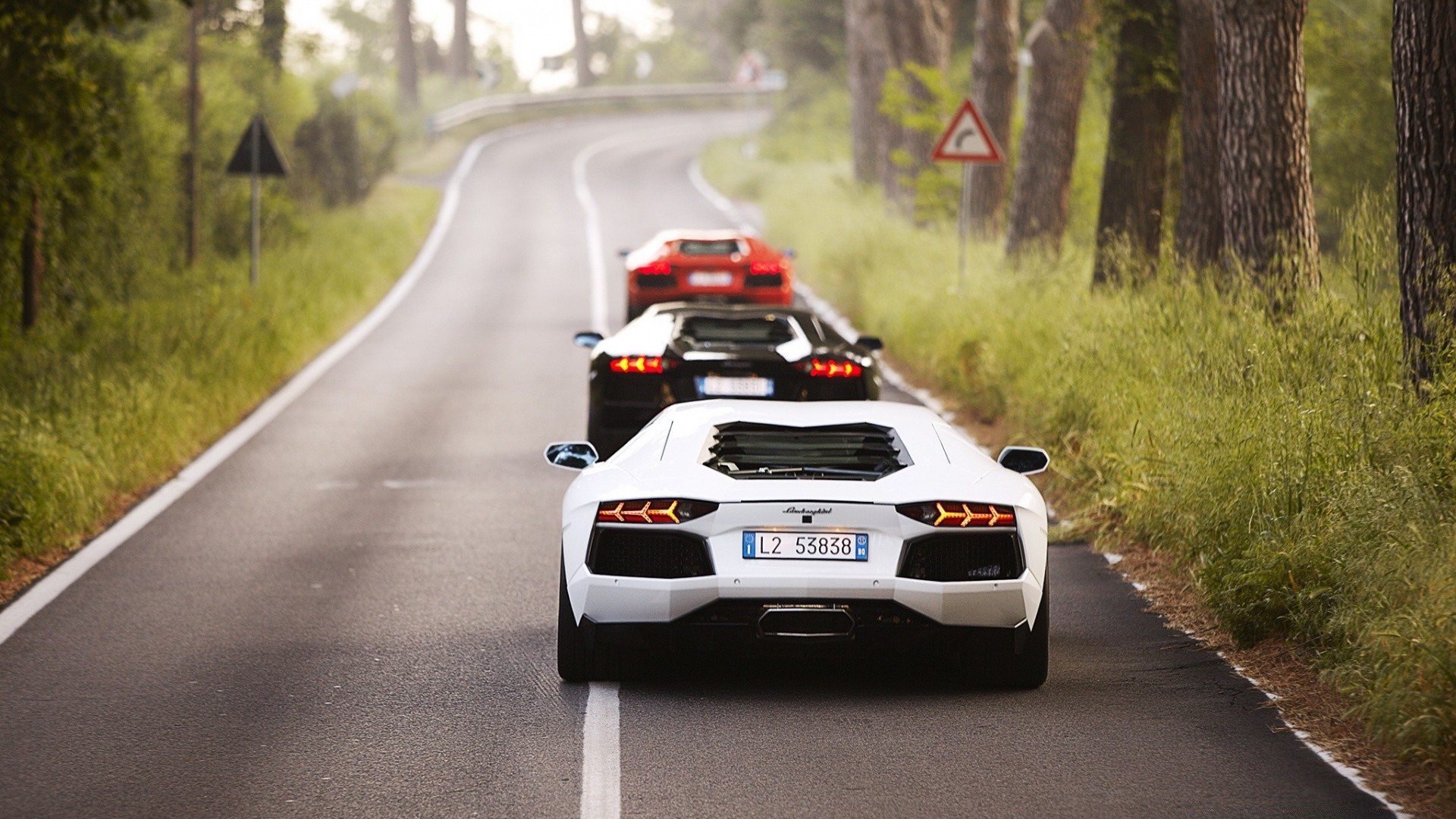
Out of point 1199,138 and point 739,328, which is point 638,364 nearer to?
point 739,328

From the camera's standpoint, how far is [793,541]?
7.03m

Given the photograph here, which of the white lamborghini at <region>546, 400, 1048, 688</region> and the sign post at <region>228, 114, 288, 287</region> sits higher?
the sign post at <region>228, 114, 288, 287</region>

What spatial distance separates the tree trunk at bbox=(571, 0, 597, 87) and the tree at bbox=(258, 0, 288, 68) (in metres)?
57.0

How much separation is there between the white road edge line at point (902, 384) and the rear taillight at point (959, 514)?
1300 mm

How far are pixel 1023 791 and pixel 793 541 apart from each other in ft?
4.47

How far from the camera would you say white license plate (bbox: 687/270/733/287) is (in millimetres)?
21547

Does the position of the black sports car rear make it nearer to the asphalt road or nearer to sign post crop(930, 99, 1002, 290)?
the asphalt road

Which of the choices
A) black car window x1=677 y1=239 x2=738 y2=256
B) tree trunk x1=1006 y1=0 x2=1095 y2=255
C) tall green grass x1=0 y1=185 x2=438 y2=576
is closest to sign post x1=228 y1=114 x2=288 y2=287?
tall green grass x1=0 y1=185 x2=438 y2=576

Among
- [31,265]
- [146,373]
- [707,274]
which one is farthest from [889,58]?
[146,373]

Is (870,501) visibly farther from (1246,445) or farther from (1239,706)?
(1246,445)

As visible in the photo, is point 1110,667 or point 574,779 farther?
point 1110,667

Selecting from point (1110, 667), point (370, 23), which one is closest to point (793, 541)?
point (1110, 667)

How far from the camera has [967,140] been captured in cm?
1989

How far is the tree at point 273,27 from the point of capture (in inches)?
1305
